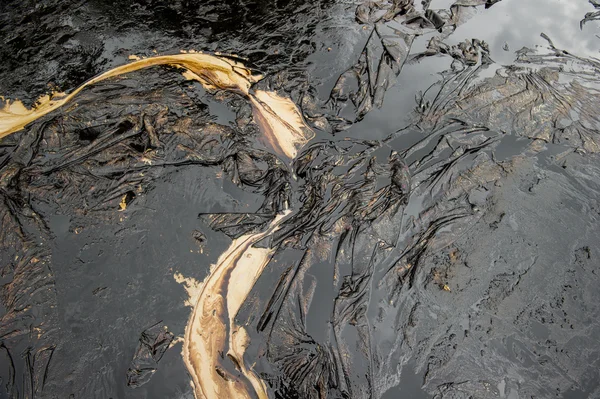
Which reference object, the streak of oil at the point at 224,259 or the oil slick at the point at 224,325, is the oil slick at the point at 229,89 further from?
the oil slick at the point at 224,325

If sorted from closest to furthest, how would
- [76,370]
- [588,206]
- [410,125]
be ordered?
[76,370] < [588,206] < [410,125]

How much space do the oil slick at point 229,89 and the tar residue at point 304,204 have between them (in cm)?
2

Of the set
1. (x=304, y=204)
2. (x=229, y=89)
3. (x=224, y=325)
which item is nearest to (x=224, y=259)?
(x=224, y=325)

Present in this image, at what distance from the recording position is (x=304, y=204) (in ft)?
8.43

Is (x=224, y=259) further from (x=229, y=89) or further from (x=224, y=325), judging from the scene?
(x=229, y=89)

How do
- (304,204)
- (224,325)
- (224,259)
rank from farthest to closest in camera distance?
1. (304,204)
2. (224,259)
3. (224,325)

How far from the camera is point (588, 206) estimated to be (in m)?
2.64

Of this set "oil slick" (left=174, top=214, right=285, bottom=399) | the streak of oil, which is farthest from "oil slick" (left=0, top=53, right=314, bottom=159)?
"oil slick" (left=174, top=214, right=285, bottom=399)

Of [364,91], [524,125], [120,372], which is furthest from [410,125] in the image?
[120,372]

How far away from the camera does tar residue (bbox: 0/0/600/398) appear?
2.17 meters

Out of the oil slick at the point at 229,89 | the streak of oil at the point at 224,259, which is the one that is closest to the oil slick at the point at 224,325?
the streak of oil at the point at 224,259

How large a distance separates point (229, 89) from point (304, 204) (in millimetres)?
969

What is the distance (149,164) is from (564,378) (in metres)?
2.54

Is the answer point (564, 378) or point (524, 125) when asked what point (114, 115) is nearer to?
point (524, 125)
